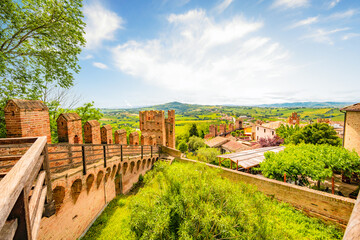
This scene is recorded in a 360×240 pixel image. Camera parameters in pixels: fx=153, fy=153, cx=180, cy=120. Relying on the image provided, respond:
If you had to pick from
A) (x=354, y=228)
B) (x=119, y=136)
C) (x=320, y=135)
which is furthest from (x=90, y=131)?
(x=320, y=135)

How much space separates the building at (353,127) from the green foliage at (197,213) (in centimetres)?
1162

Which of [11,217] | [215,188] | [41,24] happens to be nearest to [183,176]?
[215,188]

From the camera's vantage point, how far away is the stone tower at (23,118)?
15.3 feet

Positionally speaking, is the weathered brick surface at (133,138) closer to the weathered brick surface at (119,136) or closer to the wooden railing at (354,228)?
the weathered brick surface at (119,136)

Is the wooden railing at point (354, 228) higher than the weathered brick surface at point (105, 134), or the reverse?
the wooden railing at point (354, 228)

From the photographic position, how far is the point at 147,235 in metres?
5.17

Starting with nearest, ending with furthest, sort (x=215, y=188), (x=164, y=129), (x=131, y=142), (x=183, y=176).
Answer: (x=215, y=188)
(x=183, y=176)
(x=131, y=142)
(x=164, y=129)

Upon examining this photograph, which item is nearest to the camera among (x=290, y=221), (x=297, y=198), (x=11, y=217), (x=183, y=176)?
(x=11, y=217)

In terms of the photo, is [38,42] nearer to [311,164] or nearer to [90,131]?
[90,131]

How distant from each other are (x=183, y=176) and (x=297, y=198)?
7.79 meters

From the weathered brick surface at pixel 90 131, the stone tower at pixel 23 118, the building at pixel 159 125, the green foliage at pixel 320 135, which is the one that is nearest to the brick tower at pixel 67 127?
the weathered brick surface at pixel 90 131

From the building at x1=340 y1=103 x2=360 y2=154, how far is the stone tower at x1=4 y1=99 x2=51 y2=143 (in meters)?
22.1

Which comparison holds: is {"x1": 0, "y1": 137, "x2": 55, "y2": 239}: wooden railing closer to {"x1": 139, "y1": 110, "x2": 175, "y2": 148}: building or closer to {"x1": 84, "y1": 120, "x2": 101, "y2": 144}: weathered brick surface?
{"x1": 84, "y1": 120, "x2": 101, "y2": 144}: weathered brick surface

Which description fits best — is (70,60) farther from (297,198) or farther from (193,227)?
(297,198)
